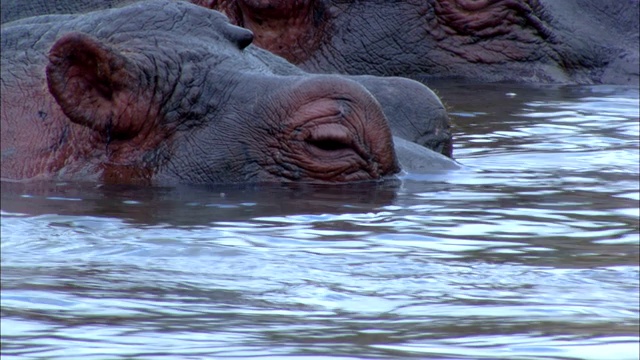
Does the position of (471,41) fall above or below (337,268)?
above

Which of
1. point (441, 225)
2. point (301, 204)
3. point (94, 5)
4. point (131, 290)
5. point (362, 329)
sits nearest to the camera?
point (362, 329)

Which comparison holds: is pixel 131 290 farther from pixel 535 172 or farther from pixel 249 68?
pixel 535 172

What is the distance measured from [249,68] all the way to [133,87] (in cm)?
50

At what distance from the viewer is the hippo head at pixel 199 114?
5.67m

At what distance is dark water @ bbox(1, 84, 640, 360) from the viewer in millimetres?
3430

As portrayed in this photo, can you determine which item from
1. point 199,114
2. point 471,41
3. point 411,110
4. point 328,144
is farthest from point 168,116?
point 471,41

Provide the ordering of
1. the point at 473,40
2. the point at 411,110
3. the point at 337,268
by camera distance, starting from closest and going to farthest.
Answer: the point at 337,268, the point at 411,110, the point at 473,40

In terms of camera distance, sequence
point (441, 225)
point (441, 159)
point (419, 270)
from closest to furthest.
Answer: point (419, 270) → point (441, 225) → point (441, 159)

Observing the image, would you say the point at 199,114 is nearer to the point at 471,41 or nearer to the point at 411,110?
the point at 411,110

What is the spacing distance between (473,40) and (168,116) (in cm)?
468

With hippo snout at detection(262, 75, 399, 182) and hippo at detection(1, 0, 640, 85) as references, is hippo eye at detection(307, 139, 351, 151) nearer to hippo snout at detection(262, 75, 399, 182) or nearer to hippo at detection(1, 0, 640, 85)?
hippo snout at detection(262, 75, 399, 182)

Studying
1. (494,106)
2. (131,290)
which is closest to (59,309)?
(131,290)

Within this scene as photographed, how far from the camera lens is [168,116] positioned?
5773mm

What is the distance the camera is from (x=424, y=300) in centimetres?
395
